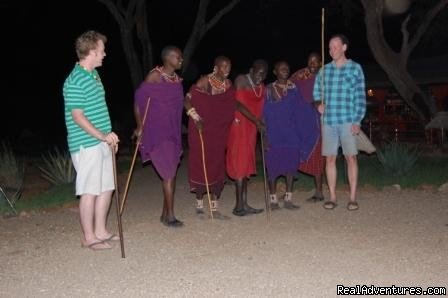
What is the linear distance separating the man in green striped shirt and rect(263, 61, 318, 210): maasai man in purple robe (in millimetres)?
2499

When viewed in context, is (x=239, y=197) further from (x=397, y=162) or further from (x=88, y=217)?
(x=397, y=162)

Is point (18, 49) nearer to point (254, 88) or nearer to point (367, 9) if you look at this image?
point (367, 9)

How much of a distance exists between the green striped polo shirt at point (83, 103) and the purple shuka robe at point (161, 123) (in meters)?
0.89

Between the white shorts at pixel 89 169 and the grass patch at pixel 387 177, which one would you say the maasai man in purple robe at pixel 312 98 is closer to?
the grass patch at pixel 387 177

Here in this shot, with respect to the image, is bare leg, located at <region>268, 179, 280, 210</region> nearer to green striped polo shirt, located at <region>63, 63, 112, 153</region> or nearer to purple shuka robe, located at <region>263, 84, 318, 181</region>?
purple shuka robe, located at <region>263, 84, 318, 181</region>

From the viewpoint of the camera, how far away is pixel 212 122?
7.37m

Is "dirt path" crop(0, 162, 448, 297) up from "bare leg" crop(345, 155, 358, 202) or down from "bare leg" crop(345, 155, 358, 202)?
down

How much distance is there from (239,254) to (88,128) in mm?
1807

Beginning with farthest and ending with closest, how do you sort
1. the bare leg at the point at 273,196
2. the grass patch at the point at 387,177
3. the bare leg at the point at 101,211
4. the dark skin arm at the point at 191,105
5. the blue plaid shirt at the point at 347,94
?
the grass patch at the point at 387,177, the bare leg at the point at 273,196, the blue plaid shirt at the point at 347,94, the dark skin arm at the point at 191,105, the bare leg at the point at 101,211

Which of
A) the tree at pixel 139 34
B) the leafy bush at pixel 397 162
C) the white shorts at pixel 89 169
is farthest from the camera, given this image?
the tree at pixel 139 34

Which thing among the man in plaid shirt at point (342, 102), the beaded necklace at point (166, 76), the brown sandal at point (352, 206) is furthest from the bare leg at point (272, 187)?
the beaded necklace at point (166, 76)

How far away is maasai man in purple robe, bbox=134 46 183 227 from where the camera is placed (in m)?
6.74

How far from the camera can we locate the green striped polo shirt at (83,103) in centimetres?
571

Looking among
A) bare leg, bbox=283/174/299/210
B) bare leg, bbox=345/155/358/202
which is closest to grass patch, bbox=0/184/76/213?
bare leg, bbox=283/174/299/210
